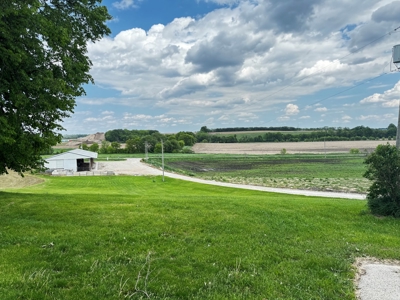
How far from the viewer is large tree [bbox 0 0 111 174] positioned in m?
7.50

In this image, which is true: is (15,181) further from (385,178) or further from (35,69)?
(385,178)

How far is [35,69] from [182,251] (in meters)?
6.67

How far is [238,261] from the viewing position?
554 centimetres

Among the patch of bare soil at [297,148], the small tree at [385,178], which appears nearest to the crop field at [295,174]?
the small tree at [385,178]

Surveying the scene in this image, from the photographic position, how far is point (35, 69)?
8.22 metres

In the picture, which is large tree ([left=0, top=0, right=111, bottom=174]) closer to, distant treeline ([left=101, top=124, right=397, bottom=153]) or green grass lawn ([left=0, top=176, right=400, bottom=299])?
green grass lawn ([left=0, top=176, right=400, bottom=299])

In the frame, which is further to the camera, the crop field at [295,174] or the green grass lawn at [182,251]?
the crop field at [295,174]

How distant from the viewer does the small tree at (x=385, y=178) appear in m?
10.2

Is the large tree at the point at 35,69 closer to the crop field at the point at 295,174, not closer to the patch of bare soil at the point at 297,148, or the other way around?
the crop field at the point at 295,174

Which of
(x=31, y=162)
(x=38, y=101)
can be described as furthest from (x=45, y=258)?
(x=31, y=162)

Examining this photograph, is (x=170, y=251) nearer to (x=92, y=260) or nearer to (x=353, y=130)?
(x=92, y=260)

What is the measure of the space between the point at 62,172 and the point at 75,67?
4679 centimetres

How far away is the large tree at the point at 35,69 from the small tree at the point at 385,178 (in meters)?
10.9

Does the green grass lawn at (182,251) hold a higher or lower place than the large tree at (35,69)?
lower
